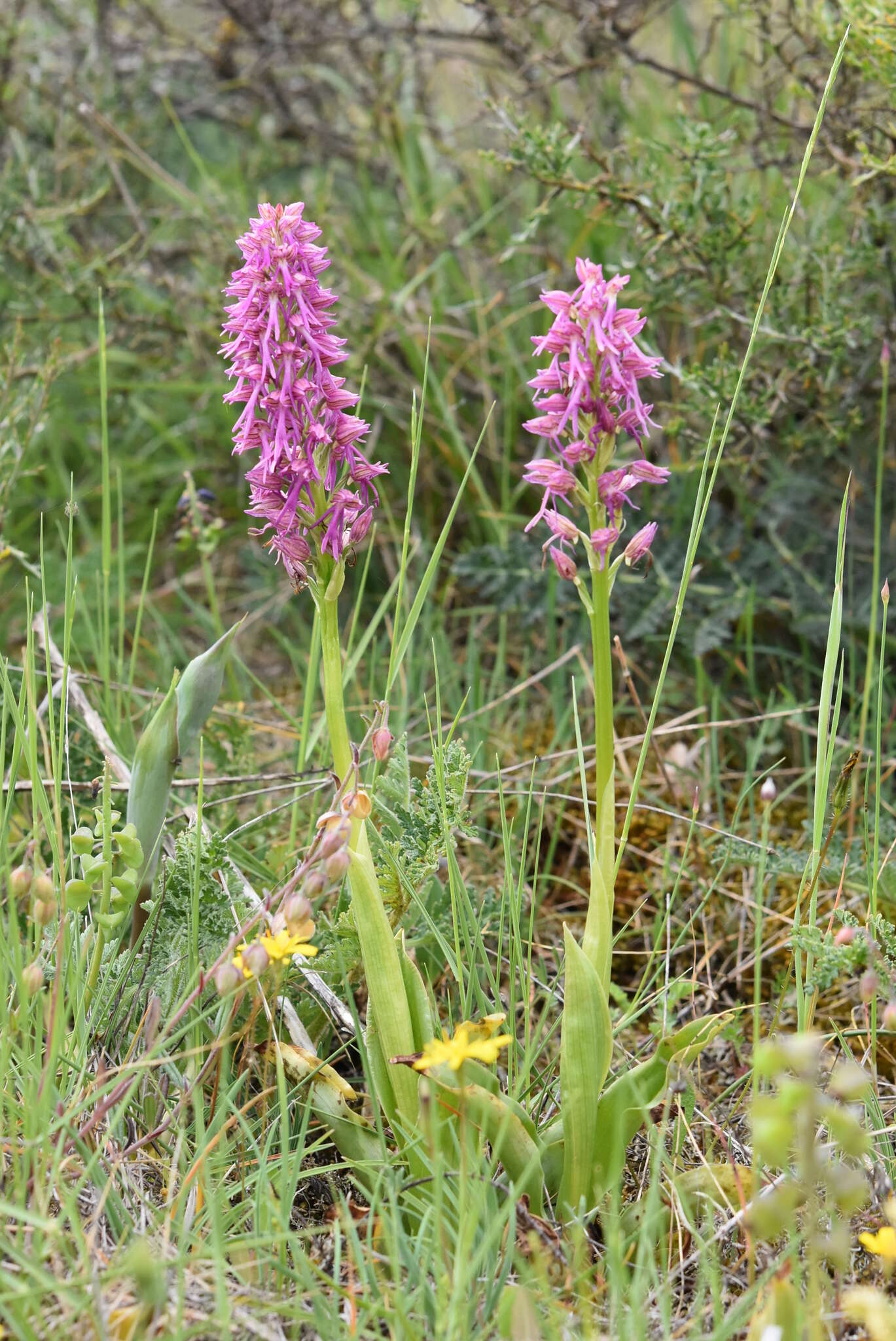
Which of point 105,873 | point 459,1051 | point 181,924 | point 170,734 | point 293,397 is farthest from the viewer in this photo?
point 181,924

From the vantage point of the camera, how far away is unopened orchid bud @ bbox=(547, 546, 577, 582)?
154 cm

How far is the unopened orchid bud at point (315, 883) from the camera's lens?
4.70 ft

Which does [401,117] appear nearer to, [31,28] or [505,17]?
[505,17]

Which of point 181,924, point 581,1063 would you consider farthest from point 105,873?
point 581,1063

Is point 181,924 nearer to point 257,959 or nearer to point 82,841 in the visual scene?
point 82,841

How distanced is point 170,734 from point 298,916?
442mm

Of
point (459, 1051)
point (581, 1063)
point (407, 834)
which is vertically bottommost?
point (581, 1063)

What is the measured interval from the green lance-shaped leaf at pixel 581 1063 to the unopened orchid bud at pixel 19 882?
0.74m

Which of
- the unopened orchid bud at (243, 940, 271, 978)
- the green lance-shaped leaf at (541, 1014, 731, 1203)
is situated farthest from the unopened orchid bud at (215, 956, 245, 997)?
the green lance-shaped leaf at (541, 1014, 731, 1203)

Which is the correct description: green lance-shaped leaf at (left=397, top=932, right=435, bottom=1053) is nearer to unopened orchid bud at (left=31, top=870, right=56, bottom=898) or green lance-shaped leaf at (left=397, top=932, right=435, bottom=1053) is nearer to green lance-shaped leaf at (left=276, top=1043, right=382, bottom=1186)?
green lance-shaped leaf at (left=276, top=1043, right=382, bottom=1186)

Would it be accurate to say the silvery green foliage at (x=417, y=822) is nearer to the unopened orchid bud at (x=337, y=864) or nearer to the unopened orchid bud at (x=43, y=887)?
the unopened orchid bud at (x=337, y=864)

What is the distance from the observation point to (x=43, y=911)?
1.50m

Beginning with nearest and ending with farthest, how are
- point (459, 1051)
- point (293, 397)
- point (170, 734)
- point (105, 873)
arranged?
point (459, 1051) < point (293, 397) < point (105, 873) < point (170, 734)

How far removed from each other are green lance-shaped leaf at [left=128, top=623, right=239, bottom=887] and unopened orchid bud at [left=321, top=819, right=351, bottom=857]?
0.38 meters
